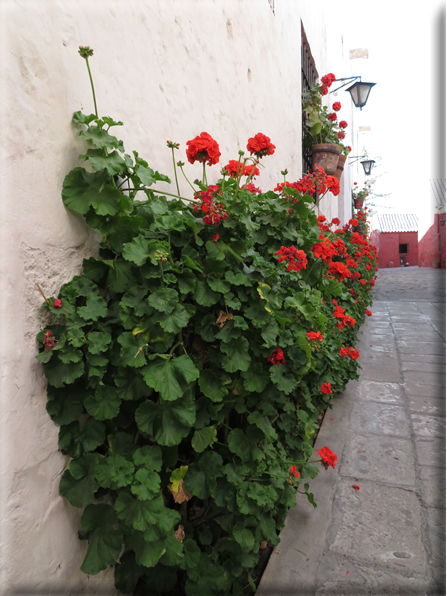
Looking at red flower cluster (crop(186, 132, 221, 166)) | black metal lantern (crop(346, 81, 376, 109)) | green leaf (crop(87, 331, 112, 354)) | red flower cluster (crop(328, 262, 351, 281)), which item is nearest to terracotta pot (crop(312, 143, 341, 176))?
black metal lantern (crop(346, 81, 376, 109))

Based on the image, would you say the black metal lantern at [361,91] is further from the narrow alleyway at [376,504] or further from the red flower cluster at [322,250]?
the red flower cluster at [322,250]

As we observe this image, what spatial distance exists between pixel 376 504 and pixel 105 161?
1885 millimetres

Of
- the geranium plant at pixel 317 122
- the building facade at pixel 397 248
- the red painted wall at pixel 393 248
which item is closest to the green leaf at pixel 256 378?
the geranium plant at pixel 317 122

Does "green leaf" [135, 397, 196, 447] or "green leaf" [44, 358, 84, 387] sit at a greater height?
"green leaf" [44, 358, 84, 387]

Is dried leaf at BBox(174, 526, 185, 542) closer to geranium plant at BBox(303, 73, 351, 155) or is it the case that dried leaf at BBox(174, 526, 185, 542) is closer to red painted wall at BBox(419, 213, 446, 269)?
geranium plant at BBox(303, 73, 351, 155)

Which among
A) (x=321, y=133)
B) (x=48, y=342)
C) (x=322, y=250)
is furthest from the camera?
(x=321, y=133)

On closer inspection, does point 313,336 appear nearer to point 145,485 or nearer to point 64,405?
point 145,485

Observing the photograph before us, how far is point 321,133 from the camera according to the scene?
5.08 metres

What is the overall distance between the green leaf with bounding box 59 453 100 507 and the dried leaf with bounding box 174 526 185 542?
355 mm

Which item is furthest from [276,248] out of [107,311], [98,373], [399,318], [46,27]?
[399,318]

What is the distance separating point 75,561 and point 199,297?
883 mm

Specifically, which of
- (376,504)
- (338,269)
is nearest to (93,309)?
(376,504)

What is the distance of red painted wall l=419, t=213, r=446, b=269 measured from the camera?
17.7 meters

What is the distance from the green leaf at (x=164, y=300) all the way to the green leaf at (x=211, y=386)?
0.27 m
